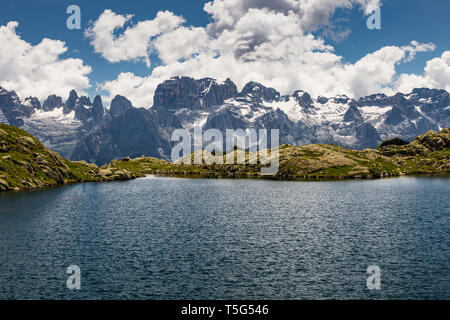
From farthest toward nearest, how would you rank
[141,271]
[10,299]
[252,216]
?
1. [252,216]
2. [141,271]
3. [10,299]

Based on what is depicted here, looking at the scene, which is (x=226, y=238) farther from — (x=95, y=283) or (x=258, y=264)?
(x=95, y=283)

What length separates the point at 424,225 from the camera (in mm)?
95375

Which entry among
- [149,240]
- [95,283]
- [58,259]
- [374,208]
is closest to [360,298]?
[95,283]

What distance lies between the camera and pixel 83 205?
140 metres

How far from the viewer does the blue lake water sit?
174 feet

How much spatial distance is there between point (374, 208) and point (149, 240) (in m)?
84.3

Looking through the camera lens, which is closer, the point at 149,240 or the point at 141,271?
the point at 141,271

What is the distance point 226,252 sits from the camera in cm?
7200

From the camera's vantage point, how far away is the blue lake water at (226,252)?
5319cm

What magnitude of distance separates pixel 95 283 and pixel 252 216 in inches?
2599
